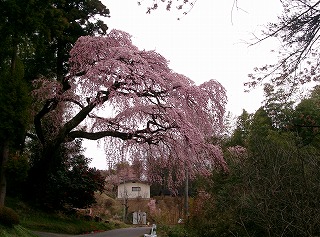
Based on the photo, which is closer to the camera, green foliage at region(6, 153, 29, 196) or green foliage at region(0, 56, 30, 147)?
green foliage at region(0, 56, 30, 147)

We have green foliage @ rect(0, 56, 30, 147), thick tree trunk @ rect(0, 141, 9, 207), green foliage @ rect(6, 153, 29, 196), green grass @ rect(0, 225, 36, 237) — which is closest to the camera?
green grass @ rect(0, 225, 36, 237)

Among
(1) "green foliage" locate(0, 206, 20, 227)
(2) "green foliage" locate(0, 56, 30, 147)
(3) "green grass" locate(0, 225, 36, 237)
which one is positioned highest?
(2) "green foliage" locate(0, 56, 30, 147)

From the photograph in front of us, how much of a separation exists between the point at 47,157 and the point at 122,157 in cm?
376

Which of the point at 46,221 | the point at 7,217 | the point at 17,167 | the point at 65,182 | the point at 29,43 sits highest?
the point at 29,43

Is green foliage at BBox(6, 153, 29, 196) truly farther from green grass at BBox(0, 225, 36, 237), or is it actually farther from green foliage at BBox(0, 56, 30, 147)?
green grass at BBox(0, 225, 36, 237)

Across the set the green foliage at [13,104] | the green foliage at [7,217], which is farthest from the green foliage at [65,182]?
the green foliage at [7,217]

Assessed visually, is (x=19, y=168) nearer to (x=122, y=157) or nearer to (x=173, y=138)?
(x=122, y=157)

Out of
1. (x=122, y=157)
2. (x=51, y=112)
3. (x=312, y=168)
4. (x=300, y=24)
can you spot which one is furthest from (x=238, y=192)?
(x=51, y=112)

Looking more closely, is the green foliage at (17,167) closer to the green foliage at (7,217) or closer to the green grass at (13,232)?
the green grass at (13,232)

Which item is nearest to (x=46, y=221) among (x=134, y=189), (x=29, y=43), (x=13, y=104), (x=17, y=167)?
(x=17, y=167)

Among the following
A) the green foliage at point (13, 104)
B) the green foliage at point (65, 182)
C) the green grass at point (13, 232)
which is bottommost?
the green grass at point (13, 232)

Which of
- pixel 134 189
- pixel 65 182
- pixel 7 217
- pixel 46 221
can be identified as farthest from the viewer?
pixel 134 189

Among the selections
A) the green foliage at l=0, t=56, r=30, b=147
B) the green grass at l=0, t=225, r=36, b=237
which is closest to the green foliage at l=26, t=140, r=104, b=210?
the green foliage at l=0, t=56, r=30, b=147

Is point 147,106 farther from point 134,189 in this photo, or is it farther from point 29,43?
point 134,189
